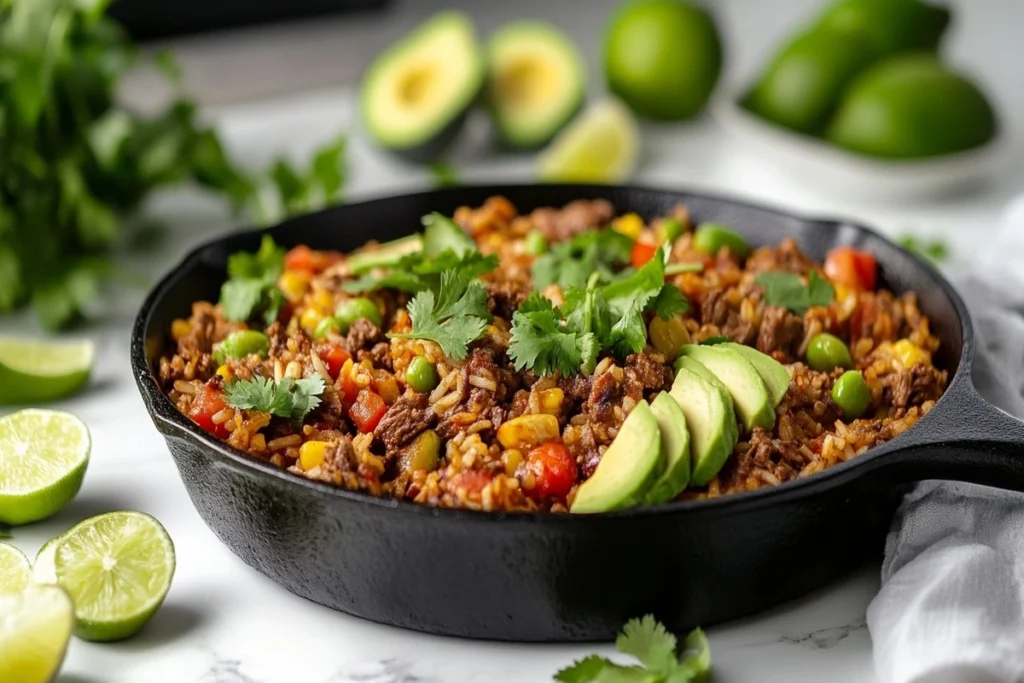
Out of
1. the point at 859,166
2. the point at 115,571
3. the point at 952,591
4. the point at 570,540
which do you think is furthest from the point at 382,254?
the point at 859,166

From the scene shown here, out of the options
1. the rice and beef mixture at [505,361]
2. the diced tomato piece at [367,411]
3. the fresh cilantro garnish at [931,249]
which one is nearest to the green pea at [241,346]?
the rice and beef mixture at [505,361]

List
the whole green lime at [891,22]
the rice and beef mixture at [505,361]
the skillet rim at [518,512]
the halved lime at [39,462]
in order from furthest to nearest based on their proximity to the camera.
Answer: the whole green lime at [891,22] → the halved lime at [39,462] → the rice and beef mixture at [505,361] → the skillet rim at [518,512]

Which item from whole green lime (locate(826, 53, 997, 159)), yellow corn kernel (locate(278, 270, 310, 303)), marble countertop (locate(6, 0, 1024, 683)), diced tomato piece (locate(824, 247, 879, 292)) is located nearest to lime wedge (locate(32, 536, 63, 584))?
marble countertop (locate(6, 0, 1024, 683))

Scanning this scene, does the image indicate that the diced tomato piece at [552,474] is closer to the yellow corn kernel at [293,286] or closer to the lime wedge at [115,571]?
the lime wedge at [115,571]

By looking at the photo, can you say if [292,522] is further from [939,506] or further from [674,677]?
[939,506]

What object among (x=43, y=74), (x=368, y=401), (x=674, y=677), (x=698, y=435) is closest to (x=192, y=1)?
(x=43, y=74)

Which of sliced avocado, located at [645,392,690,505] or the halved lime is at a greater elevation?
sliced avocado, located at [645,392,690,505]

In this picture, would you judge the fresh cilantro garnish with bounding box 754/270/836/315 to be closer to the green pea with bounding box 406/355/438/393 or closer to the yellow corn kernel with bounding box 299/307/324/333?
the green pea with bounding box 406/355/438/393
